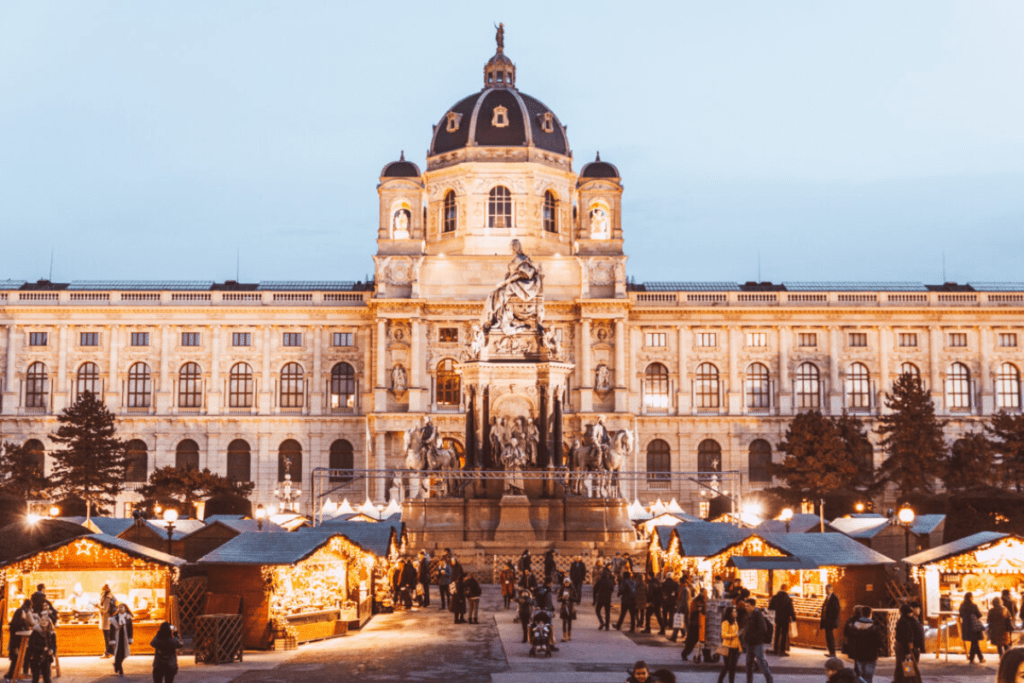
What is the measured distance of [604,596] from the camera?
31578mm

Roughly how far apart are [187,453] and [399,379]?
1589 centimetres

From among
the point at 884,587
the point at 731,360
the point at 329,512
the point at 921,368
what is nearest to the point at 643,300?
the point at 731,360

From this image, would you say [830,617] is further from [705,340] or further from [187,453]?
[187,453]

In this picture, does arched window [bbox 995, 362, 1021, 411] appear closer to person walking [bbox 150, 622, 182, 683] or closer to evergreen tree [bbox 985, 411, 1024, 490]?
evergreen tree [bbox 985, 411, 1024, 490]

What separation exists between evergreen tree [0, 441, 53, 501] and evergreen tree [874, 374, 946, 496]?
50.8m

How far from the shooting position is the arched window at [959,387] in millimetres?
89688

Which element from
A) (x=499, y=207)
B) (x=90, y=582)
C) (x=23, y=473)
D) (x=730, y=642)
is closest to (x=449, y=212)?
(x=499, y=207)

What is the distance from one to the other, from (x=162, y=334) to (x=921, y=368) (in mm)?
52876

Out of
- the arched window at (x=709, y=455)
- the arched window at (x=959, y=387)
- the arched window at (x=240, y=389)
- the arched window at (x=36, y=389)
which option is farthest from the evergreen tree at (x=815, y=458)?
the arched window at (x=36, y=389)

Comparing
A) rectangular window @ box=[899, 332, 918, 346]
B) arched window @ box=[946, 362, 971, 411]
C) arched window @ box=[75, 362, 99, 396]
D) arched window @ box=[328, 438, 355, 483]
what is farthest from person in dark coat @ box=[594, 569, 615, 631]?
arched window @ box=[75, 362, 99, 396]

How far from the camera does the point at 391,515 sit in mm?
56594

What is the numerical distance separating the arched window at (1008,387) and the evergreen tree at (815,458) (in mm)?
15010

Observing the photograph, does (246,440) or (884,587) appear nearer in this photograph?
(884,587)

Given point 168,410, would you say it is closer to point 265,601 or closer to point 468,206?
point 468,206
